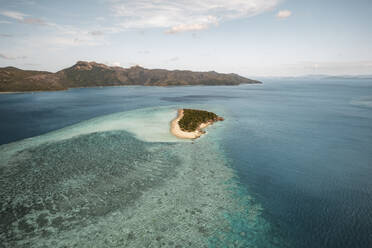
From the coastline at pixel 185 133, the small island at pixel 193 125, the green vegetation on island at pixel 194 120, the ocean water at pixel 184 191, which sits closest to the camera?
the ocean water at pixel 184 191

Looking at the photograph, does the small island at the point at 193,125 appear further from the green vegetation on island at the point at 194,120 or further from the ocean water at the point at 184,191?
the ocean water at the point at 184,191

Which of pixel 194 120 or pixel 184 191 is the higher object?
pixel 194 120

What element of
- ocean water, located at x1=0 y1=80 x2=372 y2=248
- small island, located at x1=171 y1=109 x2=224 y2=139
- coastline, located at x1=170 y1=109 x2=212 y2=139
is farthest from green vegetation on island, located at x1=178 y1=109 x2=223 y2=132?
ocean water, located at x1=0 y1=80 x2=372 y2=248

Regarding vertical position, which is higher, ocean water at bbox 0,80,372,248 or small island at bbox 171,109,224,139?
small island at bbox 171,109,224,139

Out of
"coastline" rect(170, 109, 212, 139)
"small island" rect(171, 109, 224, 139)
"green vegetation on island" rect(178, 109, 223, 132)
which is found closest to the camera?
"coastline" rect(170, 109, 212, 139)

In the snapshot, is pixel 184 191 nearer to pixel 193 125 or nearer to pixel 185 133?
pixel 185 133

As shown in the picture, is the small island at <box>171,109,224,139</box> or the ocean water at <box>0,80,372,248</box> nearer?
the ocean water at <box>0,80,372,248</box>

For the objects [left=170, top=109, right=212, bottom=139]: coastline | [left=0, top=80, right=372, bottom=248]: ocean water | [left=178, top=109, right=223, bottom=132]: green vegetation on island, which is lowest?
[left=0, top=80, right=372, bottom=248]: ocean water

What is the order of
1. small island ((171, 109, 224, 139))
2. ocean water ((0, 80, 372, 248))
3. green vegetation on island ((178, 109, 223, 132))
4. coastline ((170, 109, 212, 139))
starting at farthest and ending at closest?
green vegetation on island ((178, 109, 223, 132)) → small island ((171, 109, 224, 139)) → coastline ((170, 109, 212, 139)) → ocean water ((0, 80, 372, 248))

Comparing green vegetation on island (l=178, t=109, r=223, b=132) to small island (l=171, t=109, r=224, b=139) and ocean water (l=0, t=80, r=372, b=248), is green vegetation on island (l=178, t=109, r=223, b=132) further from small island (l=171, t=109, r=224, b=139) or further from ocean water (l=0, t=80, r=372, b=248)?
ocean water (l=0, t=80, r=372, b=248)

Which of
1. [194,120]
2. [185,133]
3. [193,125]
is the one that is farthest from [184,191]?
[194,120]

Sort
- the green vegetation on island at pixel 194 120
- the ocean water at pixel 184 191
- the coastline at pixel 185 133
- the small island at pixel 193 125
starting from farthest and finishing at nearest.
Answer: the green vegetation on island at pixel 194 120 → the small island at pixel 193 125 → the coastline at pixel 185 133 → the ocean water at pixel 184 191

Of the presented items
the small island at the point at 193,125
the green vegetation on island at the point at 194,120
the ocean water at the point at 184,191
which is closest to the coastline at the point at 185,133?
the small island at the point at 193,125

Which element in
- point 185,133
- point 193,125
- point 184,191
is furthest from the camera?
point 193,125
